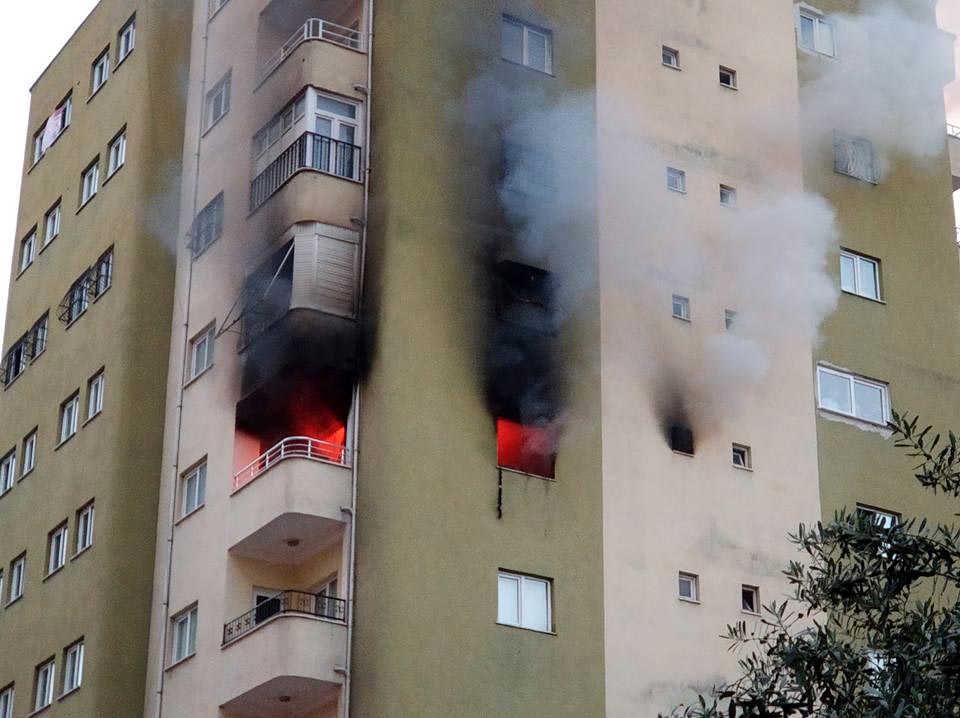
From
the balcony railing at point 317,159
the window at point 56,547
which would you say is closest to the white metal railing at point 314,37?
the balcony railing at point 317,159

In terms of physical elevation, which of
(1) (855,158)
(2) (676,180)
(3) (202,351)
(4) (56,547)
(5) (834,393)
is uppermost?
(1) (855,158)

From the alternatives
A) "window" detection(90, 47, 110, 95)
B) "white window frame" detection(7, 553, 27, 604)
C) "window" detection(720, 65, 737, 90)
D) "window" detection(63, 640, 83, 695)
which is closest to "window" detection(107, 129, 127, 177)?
"window" detection(90, 47, 110, 95)

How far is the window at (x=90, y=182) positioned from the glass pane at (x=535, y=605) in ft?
54.1

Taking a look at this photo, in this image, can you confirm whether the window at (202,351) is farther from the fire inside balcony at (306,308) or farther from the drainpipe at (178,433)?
the fire inside balcony at (306,308)

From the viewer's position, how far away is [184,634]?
35156 mm

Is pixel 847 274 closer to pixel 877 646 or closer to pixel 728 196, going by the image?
pixel 728 196

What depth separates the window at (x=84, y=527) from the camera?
3859 cm

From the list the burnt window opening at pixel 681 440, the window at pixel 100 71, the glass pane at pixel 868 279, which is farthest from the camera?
the window at pixel 100 71

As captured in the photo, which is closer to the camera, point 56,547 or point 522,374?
point 522,374

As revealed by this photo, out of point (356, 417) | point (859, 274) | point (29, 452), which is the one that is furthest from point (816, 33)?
point (29, 452)

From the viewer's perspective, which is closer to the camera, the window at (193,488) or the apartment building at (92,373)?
the window at (193,488)

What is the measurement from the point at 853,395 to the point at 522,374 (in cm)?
809

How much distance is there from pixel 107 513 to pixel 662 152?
527 inches

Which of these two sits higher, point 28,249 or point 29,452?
point 28,249
